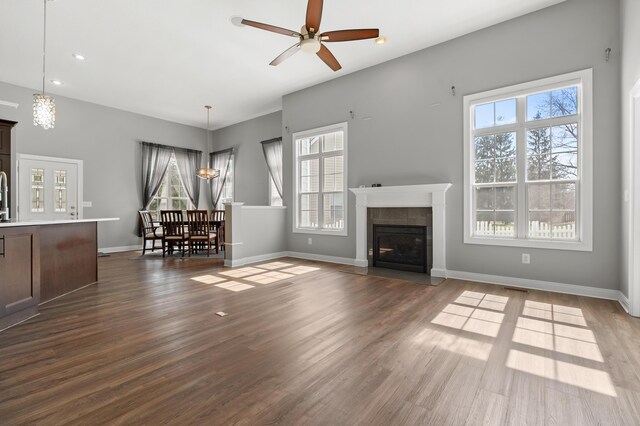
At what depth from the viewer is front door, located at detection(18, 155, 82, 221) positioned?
6.15 m

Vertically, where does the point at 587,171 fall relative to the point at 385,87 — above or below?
below

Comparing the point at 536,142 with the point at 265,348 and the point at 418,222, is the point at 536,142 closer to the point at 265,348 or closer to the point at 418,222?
the point at 418,222

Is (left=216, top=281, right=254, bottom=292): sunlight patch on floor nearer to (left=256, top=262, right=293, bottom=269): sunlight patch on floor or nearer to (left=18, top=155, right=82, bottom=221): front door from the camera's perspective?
(left=256, top=262, right=293, bottom=269): sunlight patch on floor

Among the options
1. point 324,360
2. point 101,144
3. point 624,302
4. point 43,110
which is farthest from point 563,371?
point 101,144

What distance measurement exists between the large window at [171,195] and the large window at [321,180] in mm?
4139

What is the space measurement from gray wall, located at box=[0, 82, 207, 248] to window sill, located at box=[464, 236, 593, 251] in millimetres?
7834

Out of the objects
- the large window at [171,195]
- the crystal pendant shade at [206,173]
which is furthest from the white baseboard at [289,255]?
the large window at [171,195]

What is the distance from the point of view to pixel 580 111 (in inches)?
146

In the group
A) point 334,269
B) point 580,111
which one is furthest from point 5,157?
point 580,111

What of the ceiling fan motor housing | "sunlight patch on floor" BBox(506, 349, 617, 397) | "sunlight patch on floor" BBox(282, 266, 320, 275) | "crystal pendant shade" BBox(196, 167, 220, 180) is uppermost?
the ceiling fan motor housing

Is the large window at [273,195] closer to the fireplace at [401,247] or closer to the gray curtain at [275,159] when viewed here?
the gray curtain at [275,159]

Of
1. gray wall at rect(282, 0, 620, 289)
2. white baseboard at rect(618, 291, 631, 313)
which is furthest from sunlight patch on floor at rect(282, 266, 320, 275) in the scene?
white baseboard at rect(618, 291, 631, 313)

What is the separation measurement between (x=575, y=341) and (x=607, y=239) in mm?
1838

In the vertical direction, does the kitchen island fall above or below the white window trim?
below
